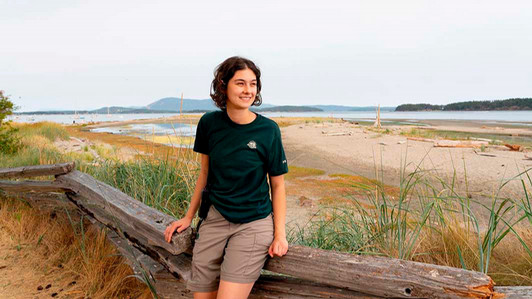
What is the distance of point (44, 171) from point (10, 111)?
254 inches

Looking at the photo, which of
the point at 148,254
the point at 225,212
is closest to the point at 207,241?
the point at 225,212

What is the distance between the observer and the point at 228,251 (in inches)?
85.7

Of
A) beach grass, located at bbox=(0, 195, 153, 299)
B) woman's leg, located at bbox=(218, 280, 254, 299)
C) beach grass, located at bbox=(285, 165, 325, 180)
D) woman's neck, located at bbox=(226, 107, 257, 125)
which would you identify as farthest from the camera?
beach grass, located at bbox=(285, 165, 325, 180)

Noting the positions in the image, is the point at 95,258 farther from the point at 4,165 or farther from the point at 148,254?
the point at 4,165

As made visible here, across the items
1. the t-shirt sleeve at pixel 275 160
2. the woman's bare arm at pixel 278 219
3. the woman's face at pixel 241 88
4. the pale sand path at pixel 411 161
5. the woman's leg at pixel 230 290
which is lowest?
the pale sand path at pixel 411 161

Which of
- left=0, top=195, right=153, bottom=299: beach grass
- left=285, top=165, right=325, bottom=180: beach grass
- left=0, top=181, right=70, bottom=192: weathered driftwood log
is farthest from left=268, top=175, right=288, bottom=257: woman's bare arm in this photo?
left=285, top=165, right=325, bottom=180: beach grass

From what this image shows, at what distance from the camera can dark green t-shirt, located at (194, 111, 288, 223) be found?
2229 mm

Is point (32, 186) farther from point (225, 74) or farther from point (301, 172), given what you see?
point (301, 172)

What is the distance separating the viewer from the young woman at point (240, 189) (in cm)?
220

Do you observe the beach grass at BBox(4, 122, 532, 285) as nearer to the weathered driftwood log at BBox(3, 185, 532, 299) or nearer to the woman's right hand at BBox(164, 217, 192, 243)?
the weathered driftwood log at BBox(3, 185, 532, 299)

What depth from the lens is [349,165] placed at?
13500 mm

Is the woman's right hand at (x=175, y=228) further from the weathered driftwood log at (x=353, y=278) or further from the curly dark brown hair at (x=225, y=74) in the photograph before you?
the curly dark brown hair at (x=225, y=74)

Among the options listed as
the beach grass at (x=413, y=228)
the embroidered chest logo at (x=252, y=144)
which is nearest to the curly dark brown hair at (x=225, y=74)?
the embroidered chest logo at (x=252, y=144)

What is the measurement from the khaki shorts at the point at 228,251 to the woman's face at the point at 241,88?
71 cm
